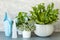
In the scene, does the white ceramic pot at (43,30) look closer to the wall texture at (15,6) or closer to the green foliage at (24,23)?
the green foliage at (24,23)

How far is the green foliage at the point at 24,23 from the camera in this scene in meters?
1.60

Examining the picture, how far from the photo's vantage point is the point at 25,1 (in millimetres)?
1817

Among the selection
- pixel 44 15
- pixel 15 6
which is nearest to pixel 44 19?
pixel 44 15

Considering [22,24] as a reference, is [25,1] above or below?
above

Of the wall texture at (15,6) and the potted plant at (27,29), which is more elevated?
the wall texture at (15,6)

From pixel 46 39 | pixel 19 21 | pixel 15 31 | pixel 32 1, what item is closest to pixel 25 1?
pixel 32 1

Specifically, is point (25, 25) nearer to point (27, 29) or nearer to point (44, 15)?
point (27, 29)

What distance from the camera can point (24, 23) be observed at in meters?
1.63

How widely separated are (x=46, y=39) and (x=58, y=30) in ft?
1.05

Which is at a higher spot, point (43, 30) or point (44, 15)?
point (44, 15)

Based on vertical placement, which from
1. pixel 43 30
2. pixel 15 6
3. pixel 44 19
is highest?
pixel 15 6

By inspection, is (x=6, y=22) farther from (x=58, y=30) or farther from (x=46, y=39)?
(x=58, y=30)

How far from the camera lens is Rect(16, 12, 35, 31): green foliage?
5.25 ft

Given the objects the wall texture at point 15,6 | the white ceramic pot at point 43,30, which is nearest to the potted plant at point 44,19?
the white ceramic pot at point 43,30
